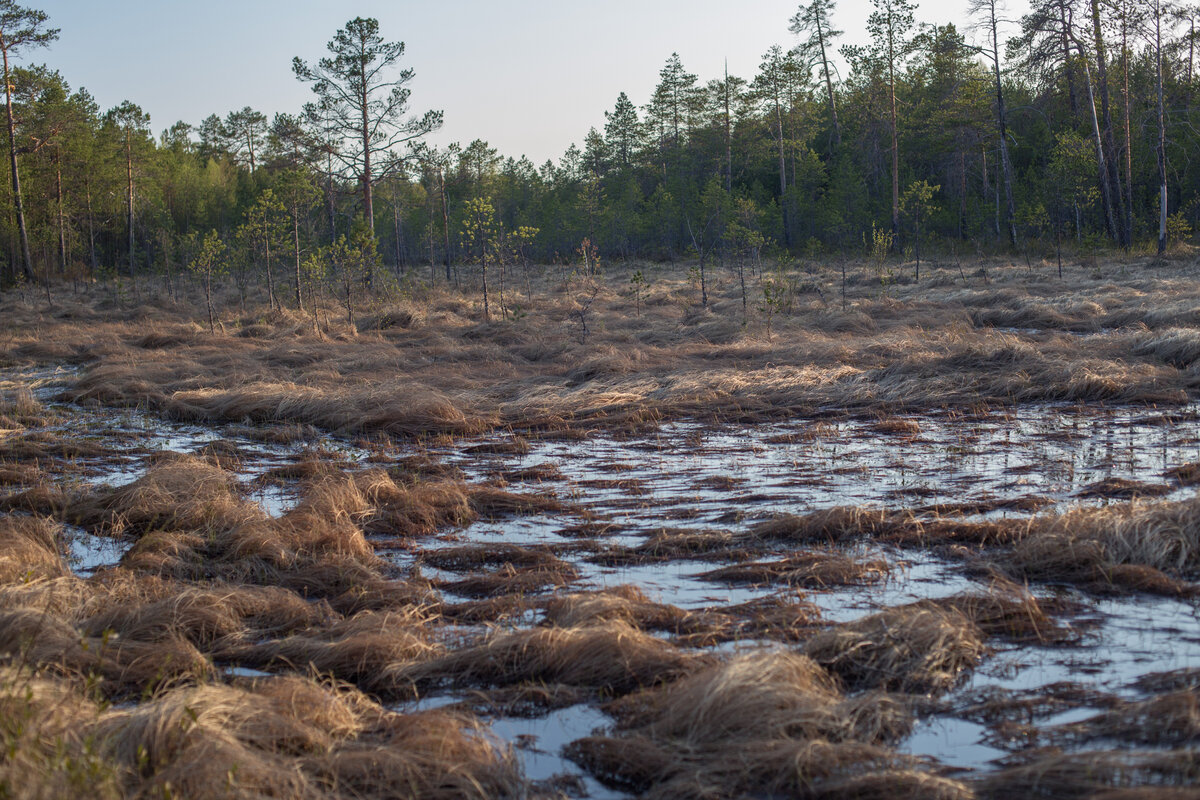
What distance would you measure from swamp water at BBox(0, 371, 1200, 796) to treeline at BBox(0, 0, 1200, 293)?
14165 millimetres

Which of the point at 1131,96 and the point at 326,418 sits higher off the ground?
the point at 1131,96

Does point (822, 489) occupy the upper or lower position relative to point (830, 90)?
lower

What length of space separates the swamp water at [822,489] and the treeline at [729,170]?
46.5ft

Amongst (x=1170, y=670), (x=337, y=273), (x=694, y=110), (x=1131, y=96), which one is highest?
(x=694, y=110)

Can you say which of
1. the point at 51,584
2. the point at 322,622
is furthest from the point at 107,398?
the point at 322,622

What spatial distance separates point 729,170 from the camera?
51312 millimetres

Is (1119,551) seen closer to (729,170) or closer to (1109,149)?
(1109,149)

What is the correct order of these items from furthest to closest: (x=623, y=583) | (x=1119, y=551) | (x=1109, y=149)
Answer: (x=1109, y=149) < (x=623, y=583) < (x=1119, y=551)

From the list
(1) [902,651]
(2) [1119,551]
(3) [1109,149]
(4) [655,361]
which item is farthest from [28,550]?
(3) [1109,149]

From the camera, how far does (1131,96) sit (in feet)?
120

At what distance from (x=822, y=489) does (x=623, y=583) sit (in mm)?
2765

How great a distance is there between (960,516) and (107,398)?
12640mm

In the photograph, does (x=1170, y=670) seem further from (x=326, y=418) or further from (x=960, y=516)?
(x=326, y=418)

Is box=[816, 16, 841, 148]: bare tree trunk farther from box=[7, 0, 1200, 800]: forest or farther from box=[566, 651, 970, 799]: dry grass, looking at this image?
box=[566, 651, 970, 799]: dry grass
